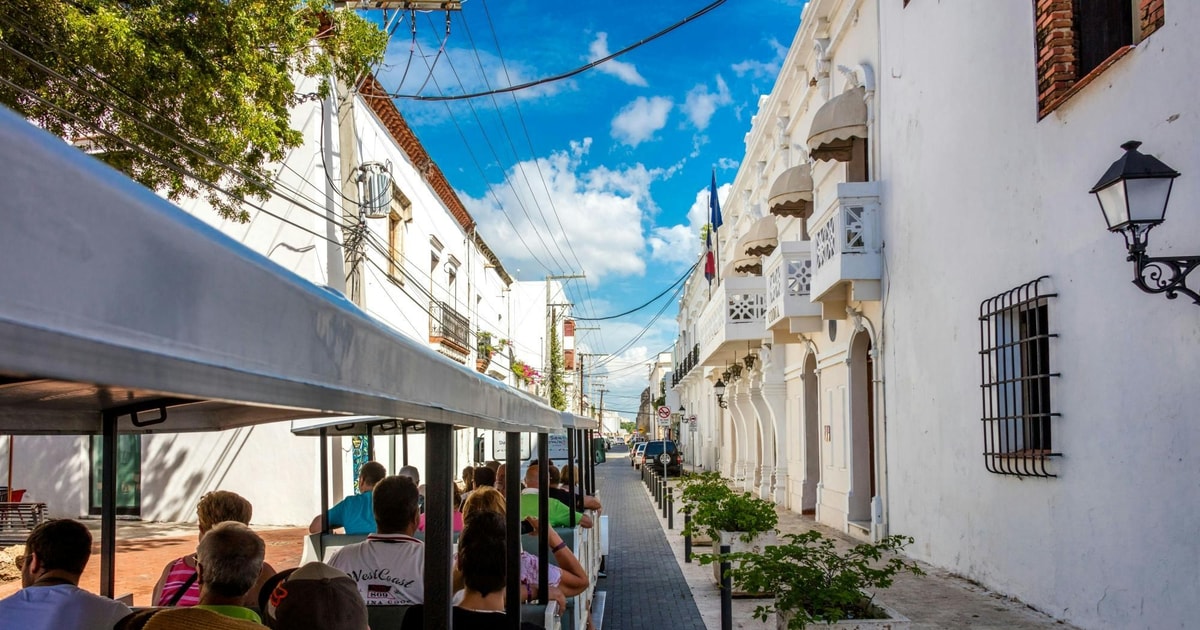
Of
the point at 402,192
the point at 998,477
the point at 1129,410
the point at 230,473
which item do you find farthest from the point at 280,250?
the point at 1129,410

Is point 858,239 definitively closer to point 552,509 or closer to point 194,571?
point 552,509

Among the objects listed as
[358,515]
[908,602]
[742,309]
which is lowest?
[908,602]

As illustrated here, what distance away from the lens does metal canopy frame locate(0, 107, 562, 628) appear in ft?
3.62

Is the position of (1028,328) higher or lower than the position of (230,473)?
higher

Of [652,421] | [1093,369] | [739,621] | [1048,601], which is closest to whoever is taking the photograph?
[1093,369]

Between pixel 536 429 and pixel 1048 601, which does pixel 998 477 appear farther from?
pixel 536 429

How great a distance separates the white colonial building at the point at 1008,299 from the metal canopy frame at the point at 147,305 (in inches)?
234

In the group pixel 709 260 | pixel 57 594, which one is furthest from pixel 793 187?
pixel 709 260

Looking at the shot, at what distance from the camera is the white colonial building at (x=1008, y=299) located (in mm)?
6828

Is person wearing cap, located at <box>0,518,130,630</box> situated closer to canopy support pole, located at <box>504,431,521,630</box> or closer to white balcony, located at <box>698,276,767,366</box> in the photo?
canopy support pole, located at <box>504,431,521,630</box>

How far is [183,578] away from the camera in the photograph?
4805 millimetres

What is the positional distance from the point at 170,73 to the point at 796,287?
35.0 feet

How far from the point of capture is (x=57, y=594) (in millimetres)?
3336

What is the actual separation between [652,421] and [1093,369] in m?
83.2
